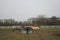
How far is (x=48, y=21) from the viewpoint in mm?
17344

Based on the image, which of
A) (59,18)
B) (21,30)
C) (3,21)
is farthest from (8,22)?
(59,18)

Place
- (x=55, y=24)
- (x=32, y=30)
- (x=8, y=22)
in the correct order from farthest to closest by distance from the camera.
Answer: (x=55, y=24), (x=8, y=22), (x=32, y=30)

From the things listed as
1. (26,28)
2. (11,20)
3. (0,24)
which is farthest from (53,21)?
(26,28)

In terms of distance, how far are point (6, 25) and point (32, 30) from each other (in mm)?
4387

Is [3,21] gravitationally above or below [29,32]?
above

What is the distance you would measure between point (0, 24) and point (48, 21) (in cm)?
572

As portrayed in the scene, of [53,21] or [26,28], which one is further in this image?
[53,21]

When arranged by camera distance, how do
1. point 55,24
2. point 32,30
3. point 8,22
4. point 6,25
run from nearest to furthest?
point 32,30 < point 6,25 < point 8,22 < point 55,24

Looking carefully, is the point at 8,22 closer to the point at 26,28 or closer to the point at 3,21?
the point at 3,21

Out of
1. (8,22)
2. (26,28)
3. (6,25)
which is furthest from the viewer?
(8,22)

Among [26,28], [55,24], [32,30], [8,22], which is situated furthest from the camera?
[55,24]

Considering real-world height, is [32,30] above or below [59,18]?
below

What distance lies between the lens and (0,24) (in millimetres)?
14875

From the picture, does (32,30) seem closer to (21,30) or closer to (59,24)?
(21,30)
